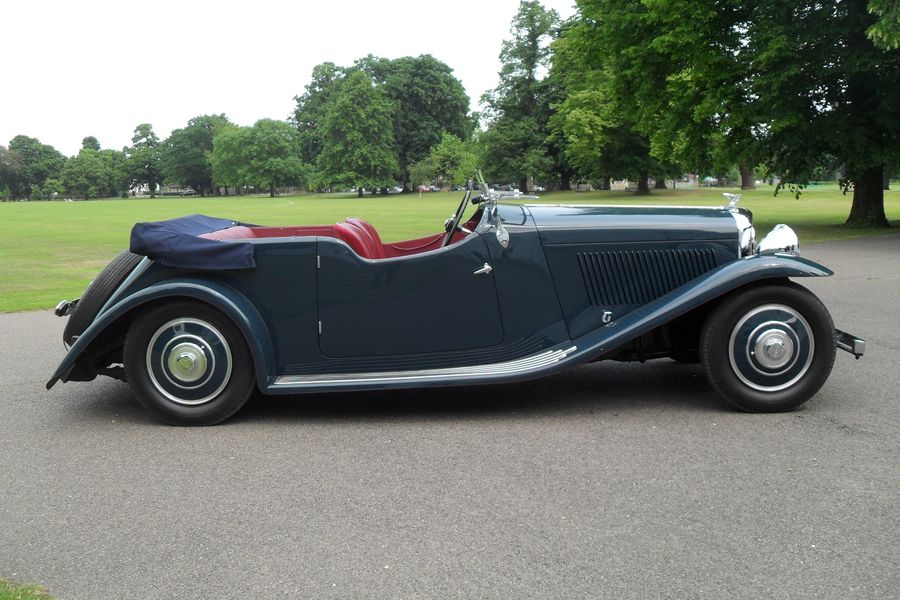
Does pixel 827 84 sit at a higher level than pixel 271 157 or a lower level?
lower

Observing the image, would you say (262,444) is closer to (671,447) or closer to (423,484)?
(423,484)

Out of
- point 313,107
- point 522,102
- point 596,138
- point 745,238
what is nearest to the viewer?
point 745,238

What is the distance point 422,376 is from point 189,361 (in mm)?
1404

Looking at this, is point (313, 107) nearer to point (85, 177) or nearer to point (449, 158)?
point (449, 158)

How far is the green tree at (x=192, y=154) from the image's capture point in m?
114

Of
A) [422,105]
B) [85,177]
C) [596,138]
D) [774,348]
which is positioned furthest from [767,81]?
[85,177]

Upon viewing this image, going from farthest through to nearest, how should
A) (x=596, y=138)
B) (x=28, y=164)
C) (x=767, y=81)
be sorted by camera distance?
(x=28, y=164) < (x=596, y=138) < (x=767, y=81)

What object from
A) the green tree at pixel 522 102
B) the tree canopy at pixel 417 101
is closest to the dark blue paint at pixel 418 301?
the green tree at pixel 522 102

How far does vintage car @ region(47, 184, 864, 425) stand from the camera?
4.25 metres

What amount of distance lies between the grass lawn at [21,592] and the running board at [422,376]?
5.99ft

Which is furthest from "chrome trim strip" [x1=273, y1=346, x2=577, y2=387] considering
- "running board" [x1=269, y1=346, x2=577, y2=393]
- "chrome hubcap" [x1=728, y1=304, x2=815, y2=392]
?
"chrome hubcap" [x1=728, y1=304, x2=815, y2=392]

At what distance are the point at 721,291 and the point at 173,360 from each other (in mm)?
3295

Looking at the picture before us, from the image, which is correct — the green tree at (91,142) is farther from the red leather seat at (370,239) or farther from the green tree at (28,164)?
the red leather seat at (370,239)

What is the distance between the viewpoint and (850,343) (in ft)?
14.3
